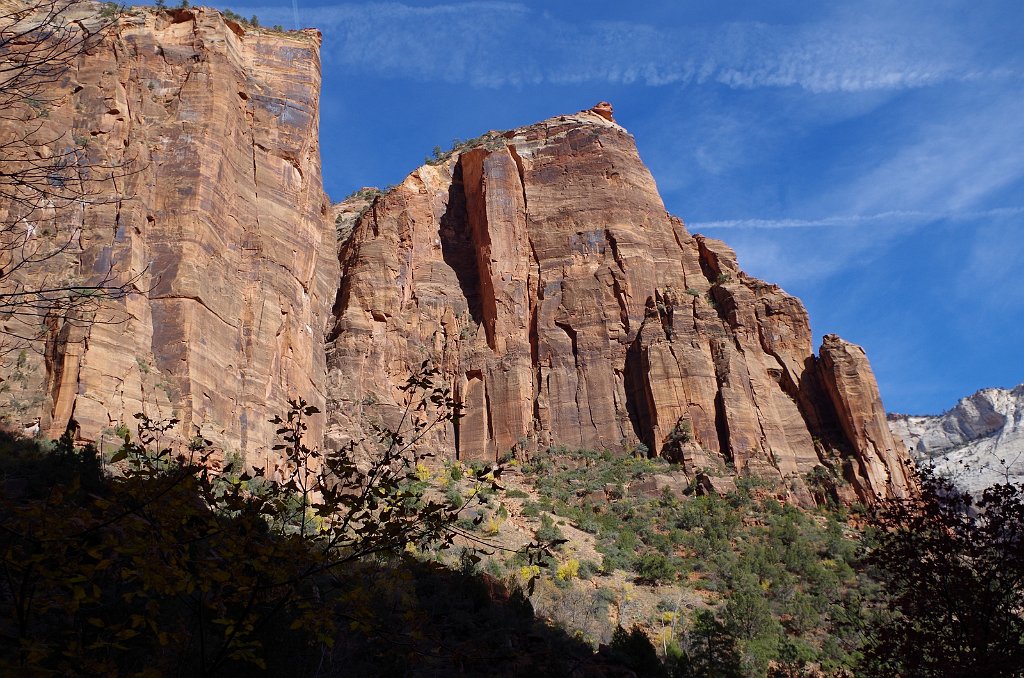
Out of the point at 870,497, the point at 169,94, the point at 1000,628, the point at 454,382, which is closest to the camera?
the point at 1000,628

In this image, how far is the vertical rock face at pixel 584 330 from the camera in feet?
167

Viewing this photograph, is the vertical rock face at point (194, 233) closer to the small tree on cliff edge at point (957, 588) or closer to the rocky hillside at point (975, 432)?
the small tree on cliff edge at point (957, 588)

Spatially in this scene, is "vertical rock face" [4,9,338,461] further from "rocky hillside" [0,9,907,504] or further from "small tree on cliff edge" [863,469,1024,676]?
"small tree on cliff edge" [863,469,1024,676]

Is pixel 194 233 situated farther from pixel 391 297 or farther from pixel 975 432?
pixel 975 432

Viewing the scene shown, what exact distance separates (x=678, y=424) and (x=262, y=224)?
27994 millimetres

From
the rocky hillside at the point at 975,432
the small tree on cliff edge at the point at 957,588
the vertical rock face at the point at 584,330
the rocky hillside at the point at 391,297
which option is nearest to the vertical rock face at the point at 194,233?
the rocky hillside at the point at 391,297

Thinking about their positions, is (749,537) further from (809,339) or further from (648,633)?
(809,339)

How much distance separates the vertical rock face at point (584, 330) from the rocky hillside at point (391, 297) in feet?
0.58

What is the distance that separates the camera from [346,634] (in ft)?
51.1

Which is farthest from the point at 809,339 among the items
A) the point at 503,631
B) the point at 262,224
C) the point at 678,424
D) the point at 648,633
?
the point at 503,631

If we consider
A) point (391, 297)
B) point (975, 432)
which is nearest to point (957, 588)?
point (391, 297)

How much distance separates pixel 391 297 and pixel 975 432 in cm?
8323

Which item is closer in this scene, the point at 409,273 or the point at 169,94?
the point at 169,94

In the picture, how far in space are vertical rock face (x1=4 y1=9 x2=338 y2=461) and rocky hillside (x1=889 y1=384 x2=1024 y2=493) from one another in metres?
68.5
